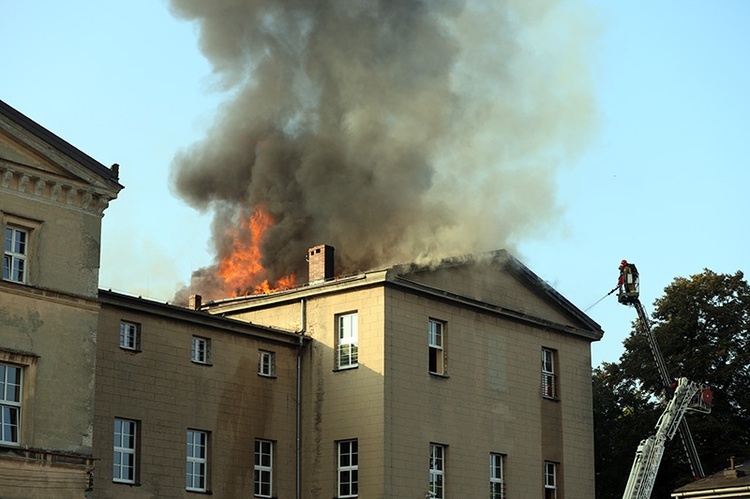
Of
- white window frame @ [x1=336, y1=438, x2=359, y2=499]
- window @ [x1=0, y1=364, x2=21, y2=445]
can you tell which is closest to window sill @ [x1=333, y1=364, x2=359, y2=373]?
white window frame @ [x1=336, y1=438, x2=359, y2=499]

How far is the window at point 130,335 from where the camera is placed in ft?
108

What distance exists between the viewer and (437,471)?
37281 mm

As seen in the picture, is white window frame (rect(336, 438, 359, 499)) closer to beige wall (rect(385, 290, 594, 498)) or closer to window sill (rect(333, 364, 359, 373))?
beige wall (rect(385, 290, 594, 498))

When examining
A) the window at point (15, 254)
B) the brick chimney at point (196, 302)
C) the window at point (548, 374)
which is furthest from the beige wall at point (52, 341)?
the window at point (548, 374)

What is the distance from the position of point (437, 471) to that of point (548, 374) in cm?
687

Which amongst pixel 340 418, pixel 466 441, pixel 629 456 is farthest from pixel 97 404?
pixel 629 456

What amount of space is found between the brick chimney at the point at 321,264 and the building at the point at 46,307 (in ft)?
36.0

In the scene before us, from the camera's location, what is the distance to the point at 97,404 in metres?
31.6

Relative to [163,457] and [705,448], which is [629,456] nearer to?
[705,448]

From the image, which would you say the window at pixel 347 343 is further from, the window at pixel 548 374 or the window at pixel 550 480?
the window at pixel 550 480

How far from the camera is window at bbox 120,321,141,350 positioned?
108 ft

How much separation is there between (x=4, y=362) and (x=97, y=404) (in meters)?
A: 5.13

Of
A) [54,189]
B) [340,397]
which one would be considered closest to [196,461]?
[340,397]

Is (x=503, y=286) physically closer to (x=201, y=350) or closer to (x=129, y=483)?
(x=201, y=350)
